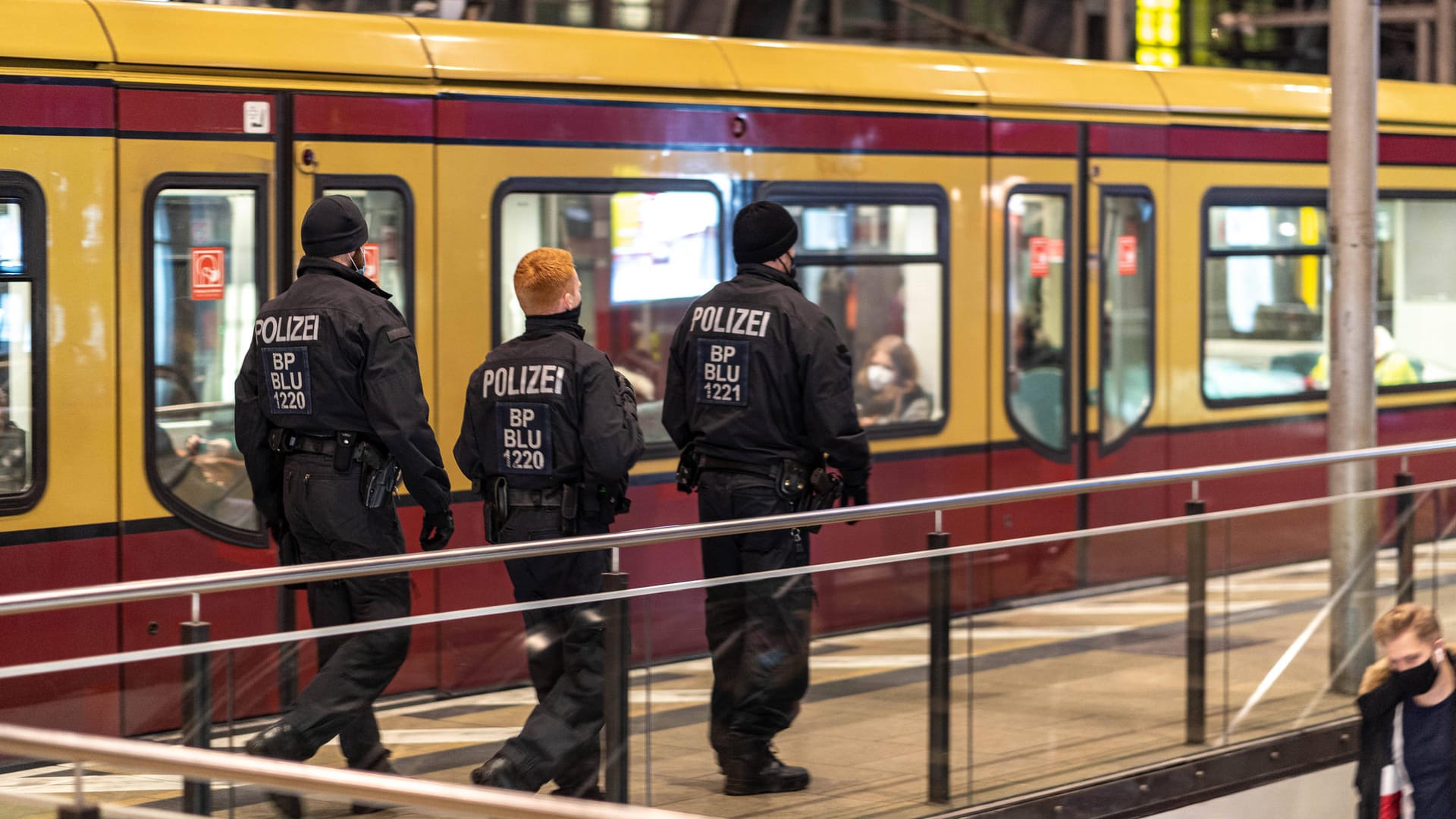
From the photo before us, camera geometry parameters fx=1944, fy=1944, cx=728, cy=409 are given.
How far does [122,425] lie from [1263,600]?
3992mm

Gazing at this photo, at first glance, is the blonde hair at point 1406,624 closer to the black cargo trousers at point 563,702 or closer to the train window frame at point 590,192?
the black cargo trousers at point 563,702

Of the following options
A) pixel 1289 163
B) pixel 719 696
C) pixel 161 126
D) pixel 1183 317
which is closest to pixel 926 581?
pixel 719 696

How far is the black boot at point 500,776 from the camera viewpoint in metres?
4.83

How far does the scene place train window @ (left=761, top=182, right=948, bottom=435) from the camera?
862 centimetres

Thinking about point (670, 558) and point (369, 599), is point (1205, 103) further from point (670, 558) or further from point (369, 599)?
point (369, 599)

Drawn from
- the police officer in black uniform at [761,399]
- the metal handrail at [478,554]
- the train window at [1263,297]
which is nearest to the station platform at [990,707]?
the metal handrail at [478,554]

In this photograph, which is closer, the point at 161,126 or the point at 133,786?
the point at 133,786

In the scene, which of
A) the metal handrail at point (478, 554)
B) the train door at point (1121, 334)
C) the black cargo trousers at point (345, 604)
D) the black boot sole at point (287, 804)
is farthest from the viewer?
the train door at point (1121, 334)

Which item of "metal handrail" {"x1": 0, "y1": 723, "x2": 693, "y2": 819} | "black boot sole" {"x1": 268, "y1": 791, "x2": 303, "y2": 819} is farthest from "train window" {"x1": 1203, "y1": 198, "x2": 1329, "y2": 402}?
"metal handrail" {"x1": 0, "y1": 723, "x2": 693, "y2": 819}

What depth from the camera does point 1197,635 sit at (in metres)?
6.73

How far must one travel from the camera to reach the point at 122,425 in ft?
21.6

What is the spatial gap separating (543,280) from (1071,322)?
15.4 feet

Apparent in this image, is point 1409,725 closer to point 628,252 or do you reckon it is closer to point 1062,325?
point 628,252

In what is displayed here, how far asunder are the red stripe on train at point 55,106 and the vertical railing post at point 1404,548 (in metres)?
4.92
